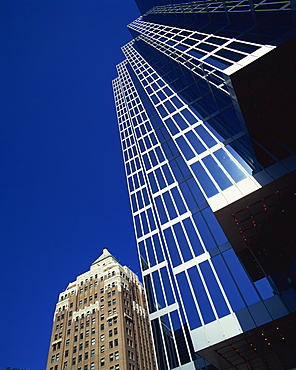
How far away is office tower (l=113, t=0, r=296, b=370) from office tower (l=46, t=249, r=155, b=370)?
40.0 meters

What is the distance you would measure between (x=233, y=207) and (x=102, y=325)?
6221 centimetres

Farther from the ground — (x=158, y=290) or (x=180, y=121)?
(x=180, y=121)

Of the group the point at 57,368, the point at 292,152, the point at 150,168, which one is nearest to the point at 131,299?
the point at 57,368

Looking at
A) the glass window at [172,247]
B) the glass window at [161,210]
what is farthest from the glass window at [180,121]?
the glass window at [172,247]

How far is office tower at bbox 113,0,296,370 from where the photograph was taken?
1791 centimetres

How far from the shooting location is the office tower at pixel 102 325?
201 ft

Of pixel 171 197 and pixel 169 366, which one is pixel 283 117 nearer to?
pixel 171 197

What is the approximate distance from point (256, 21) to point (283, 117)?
930 centimetres

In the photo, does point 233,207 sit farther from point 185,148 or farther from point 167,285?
point 167,285

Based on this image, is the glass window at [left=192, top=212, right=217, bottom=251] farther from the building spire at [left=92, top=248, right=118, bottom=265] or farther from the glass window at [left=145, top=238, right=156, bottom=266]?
the building spire at [left=92, top=248, right=118, bottom=265]

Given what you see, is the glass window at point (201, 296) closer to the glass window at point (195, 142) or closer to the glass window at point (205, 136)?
the glass window at point (195, 142)

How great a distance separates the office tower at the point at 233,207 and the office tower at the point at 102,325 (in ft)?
131

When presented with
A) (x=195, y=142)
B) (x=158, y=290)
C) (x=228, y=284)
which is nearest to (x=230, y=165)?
(x=195, y=142)

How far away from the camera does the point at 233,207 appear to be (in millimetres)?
19000
